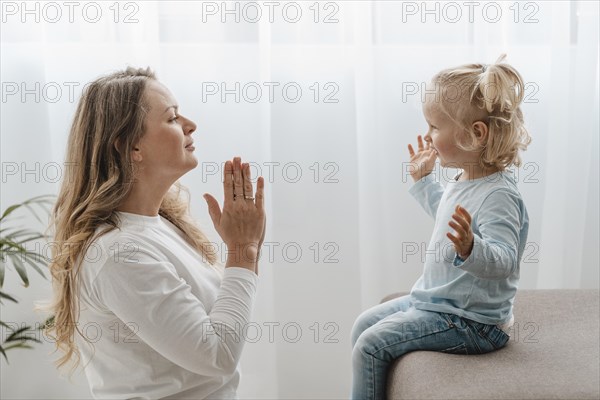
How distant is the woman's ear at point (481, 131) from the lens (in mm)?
1572

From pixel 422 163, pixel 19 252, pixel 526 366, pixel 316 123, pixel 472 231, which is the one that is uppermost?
pixel 316 123

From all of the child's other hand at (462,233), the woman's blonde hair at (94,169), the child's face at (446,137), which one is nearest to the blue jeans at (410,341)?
the child's other hand at (462,233)

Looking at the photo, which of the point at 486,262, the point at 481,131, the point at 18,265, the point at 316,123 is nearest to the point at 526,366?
the point at 486,262

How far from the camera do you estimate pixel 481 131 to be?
1.57 metres

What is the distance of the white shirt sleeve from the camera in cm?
129

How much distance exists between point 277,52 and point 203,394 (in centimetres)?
118

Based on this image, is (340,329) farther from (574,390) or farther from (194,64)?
(574,390)

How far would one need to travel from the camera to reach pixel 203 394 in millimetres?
1391

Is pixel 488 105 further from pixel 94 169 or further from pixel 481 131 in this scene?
pixel 94 169

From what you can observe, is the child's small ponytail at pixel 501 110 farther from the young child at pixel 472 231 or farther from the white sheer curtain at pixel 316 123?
the white sheer curtain at pixel 316 123

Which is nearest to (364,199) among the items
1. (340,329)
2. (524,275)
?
(340,329)

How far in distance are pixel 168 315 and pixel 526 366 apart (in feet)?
2.21

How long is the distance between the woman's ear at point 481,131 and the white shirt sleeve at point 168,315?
25.5 inches

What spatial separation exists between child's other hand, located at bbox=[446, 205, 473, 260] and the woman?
1.23 ft
